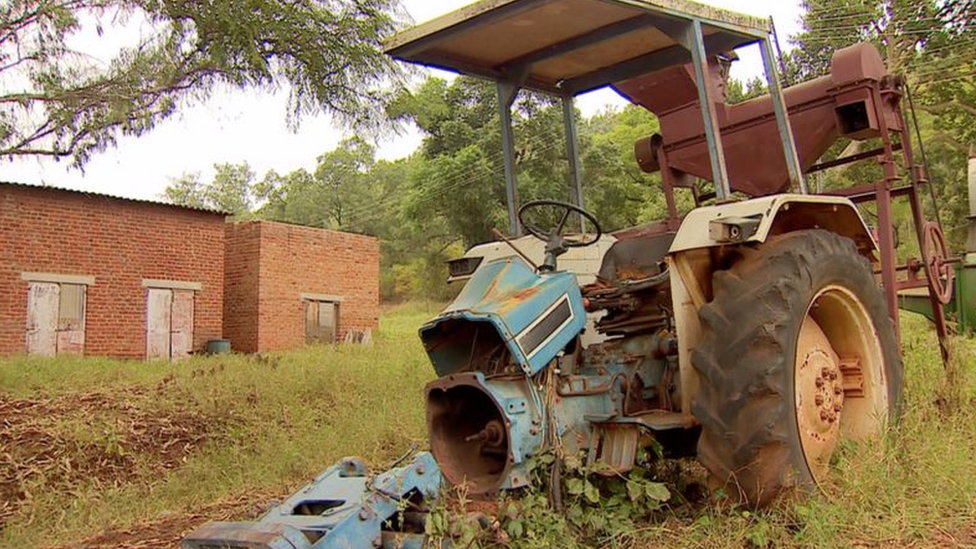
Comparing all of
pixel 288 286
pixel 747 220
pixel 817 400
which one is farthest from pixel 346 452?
pixel 288 286

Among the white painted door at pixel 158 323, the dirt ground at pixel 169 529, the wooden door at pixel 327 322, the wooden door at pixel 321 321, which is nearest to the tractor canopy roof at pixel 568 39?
the dirt ground at pixel 169 529

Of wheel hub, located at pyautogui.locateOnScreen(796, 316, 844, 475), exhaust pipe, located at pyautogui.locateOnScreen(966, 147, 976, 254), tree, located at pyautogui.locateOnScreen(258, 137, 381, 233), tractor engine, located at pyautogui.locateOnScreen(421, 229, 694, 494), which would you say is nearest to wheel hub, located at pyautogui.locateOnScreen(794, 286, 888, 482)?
wheel hub, located at pyautogui.locateOnScreen(796, 316, 844, 475)

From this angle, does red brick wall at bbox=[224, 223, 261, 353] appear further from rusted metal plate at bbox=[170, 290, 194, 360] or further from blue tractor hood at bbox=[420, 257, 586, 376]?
blue tractor hood at bbox=[420, 257, 586, 376]

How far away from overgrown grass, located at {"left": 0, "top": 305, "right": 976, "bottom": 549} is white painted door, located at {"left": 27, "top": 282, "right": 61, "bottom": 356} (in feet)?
Result: 5.68

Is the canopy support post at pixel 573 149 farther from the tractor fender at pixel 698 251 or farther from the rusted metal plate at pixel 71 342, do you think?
the rusted metal plate at pixel 71 342

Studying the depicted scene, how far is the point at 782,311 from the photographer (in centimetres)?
345

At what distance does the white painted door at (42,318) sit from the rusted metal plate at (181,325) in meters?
2.28

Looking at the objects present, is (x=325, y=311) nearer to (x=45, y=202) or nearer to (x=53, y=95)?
(x=45, y=202)

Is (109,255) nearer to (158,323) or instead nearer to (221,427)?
(158,323)

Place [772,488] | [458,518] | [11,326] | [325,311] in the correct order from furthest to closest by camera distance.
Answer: [325,311], [11,326], [772,488], [458,518]

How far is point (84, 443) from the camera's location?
7.37m

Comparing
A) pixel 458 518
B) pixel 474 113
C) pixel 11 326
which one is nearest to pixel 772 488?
pixel 458 518

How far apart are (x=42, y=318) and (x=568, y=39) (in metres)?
13.0

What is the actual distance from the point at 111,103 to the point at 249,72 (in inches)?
63.7
